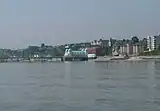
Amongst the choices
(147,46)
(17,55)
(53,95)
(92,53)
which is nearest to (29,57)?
(17,55)

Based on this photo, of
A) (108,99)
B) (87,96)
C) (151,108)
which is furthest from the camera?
(87,96)

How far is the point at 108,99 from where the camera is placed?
66.3ft

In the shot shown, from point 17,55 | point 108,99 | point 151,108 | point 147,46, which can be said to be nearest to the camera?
point 151,108

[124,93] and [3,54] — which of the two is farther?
[3,54]

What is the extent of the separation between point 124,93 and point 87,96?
229 centimetres

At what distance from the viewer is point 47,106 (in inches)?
714

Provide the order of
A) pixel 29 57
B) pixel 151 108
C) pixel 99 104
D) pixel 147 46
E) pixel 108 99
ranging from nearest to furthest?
pixel 151 108
pixel 99 104
pixel 108 99
pixel 147 46
pixel 29 57

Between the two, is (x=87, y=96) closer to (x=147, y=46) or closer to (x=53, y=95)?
(x=53, y=95)

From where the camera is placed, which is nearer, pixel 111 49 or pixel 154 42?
pixel 154 42

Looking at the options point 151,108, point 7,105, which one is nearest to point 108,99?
point 151,108

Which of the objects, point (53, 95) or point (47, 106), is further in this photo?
point (53, 95)

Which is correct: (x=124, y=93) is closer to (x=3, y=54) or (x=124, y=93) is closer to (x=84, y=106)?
(x=84, y=106)

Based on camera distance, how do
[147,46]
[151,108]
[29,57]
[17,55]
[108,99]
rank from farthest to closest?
[17,55] < [29,57] < [147,46] < [108,99] < [151,108]

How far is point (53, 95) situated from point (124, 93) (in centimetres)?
400
